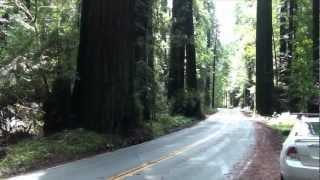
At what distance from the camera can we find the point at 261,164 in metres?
17.1

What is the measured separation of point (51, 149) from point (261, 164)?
621 centimetres

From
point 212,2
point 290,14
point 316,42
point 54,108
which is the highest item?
point 212,2

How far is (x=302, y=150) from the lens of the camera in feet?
35.1

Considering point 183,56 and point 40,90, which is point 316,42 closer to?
point 40,90

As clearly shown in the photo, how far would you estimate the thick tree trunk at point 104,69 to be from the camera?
77.4 feet

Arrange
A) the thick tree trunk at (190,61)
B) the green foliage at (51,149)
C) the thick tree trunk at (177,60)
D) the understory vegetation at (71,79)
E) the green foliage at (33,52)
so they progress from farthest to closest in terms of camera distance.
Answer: the thick tree trunk at (190,61) < the thick tree trunk at (177,60) < the green foliage at (33,52) < the understory vegetation at (71,79) < the green foliage at (51,149)

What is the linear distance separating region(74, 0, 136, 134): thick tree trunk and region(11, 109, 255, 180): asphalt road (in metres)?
1.68

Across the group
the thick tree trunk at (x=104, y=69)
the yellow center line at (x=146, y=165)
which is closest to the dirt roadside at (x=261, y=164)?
the yellow center line at (x=146, y=165)

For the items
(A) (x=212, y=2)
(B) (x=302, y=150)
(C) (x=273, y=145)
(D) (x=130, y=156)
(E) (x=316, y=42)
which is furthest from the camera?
(A) (x=212, y=2)

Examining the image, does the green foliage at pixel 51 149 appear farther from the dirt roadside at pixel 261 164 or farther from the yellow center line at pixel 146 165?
the dirt roadside at pixel 261 164

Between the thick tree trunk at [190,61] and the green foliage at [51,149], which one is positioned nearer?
the green foliage at [51,149]

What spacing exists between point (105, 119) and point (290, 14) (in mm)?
29162

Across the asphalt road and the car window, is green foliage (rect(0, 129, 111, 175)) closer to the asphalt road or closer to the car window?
the asphalt road

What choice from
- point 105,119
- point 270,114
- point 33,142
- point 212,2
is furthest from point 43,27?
point 212,2
